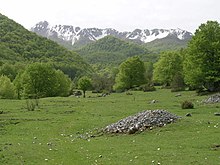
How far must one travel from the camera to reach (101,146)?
30750 mm

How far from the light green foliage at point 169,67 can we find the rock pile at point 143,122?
259 ft

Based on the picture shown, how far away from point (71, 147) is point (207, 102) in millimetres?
36578

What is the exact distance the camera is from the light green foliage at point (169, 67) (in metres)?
118

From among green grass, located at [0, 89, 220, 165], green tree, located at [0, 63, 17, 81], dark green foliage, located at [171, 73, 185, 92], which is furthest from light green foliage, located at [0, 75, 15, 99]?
green grass, located at [0, 89, 220, 165]

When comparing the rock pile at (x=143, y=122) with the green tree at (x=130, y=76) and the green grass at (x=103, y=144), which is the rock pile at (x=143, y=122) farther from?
the green tree at (x=130, y=76)

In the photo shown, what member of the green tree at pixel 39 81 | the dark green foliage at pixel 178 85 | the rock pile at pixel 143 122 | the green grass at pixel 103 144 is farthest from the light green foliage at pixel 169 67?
the rock pile at pixel 143 122

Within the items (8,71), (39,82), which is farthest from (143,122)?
(8,71)

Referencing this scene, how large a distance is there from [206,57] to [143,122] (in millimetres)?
43666

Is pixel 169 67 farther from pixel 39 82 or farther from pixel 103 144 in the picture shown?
pixel 103 144

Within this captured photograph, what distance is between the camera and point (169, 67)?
118 m

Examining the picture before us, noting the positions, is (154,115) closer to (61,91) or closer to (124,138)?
(124,138)

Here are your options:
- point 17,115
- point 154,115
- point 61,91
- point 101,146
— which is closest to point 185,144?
point 101,146

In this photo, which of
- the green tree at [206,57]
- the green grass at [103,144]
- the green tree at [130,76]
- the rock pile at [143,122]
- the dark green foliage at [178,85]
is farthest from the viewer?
the green tree at [130,76]

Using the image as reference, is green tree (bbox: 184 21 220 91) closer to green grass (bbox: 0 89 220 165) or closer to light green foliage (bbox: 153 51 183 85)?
green grass (bbox: 0 89 220 165)
